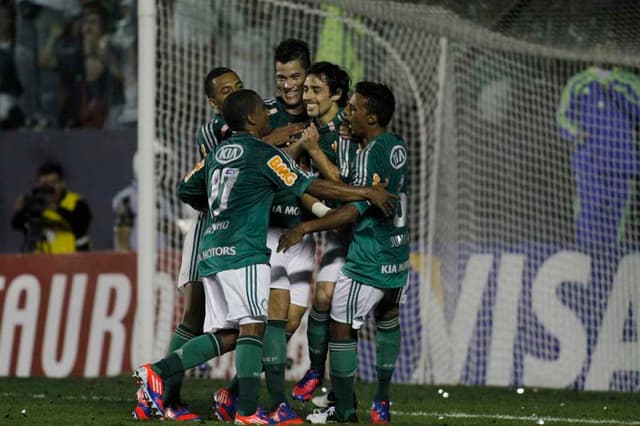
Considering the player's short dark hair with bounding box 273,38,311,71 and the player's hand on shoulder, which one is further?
the player's short dark hair with bounding box 273,38,311,71

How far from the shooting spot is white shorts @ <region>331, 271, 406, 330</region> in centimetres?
791

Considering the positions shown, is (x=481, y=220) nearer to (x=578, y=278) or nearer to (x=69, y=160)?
(x=578, y=278)

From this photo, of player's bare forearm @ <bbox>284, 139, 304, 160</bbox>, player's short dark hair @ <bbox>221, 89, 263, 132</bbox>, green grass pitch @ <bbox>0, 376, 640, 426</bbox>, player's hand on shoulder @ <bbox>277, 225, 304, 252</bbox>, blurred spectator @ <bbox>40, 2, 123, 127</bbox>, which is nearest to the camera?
player's short dark hair @ <bbox>221, 89, 263, 132</bbox>

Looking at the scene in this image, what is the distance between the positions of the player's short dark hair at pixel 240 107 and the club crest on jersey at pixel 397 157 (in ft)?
2.92

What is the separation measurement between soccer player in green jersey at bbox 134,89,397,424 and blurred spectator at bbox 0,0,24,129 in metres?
9.56

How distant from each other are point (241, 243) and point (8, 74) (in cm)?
1005

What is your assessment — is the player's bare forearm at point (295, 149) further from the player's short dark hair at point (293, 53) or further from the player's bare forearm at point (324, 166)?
the player's short dark hair at point (293, 53)

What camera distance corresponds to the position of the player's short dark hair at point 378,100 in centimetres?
798

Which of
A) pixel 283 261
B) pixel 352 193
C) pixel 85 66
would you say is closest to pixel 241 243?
pixel 352 193

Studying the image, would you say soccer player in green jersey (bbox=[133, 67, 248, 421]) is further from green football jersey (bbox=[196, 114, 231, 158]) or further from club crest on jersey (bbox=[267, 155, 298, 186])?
club crest on jersey (bbox=[267, 155, 298, 186])

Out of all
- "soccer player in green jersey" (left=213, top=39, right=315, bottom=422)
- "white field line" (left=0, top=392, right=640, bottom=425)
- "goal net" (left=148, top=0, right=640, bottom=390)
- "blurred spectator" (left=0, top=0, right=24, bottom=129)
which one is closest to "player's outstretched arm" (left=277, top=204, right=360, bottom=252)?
"soccer player in green jersey" (left=213, top=39, right=315, bottom=422)

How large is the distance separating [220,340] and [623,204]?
246 inches

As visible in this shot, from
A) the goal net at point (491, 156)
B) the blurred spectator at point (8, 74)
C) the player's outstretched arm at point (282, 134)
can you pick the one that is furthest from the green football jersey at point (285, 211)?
the blurred spectator at point (8, 74)

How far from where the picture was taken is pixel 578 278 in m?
12.4
